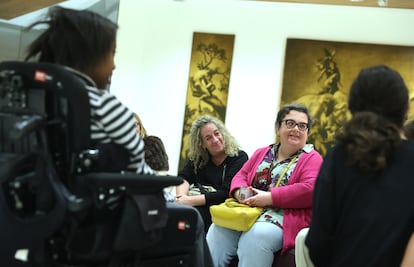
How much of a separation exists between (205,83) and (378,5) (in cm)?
212

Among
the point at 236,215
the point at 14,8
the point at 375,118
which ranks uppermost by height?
the point at 14,8

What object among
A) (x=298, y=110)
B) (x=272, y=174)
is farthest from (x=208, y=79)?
(x=272, y=174)

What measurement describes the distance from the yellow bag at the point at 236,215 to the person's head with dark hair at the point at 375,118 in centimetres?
141

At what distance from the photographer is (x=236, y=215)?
321 centimetres

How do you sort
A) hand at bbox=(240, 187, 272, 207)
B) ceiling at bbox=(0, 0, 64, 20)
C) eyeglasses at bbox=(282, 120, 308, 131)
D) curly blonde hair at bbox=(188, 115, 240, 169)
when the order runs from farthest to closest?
ceiling at bbox=(0, 0, 64, 20) < curly blonde hair at bbox=(188, 115, 240, 169) < eyeglasses at bbox=(282, 120, 308, 131) < hand at bbox=(240, 187, 272, 207)

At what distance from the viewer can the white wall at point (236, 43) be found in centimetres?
562

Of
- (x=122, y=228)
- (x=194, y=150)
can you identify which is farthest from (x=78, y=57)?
(x=194, y=150)

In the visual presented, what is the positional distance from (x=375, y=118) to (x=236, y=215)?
5.15 feet

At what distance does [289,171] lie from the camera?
10.9 ft

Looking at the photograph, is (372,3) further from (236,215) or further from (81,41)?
(81,41)

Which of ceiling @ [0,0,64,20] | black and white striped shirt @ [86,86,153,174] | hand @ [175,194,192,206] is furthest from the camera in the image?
ceiling @ [0,0,64,20]

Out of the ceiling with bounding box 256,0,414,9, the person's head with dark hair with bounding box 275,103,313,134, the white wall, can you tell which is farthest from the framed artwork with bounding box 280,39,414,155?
the person's head with dark hair with bounding box 275,103,313,134

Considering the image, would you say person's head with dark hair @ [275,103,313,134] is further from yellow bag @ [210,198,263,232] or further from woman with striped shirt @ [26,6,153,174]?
woman with striped shirt @ [26,6,153,174]

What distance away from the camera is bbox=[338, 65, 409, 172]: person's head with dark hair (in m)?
1.79
